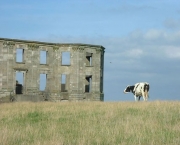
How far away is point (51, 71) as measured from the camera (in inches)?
1688

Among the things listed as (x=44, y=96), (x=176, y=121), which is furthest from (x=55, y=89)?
(x=176, y=121)

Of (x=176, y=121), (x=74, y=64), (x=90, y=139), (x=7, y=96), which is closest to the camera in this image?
(x=90, y=139)

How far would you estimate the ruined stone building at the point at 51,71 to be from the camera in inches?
1580

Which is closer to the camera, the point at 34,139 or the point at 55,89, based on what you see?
the point at 34,139

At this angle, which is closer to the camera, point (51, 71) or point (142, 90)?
point (142, 90)

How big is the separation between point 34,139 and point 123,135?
7.82 ft

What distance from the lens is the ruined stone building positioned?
4012 centimetres

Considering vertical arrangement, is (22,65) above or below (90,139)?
above

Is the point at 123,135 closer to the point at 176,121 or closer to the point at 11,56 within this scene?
the point at 176,121

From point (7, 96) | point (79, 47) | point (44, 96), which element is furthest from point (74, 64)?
point (7, 96)

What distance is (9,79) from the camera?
40.1 metres

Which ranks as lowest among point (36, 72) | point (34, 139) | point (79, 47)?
point (34, 139)

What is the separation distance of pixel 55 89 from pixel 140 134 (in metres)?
32.9

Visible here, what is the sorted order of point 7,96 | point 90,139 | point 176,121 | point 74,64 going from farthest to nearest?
1. point 74,64
2. point 7,96
3. point 176,121
4. point 90,139
